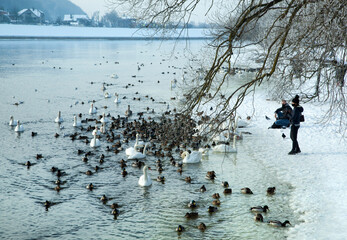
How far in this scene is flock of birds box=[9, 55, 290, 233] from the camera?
9.46 metres

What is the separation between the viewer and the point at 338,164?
11.7 meters

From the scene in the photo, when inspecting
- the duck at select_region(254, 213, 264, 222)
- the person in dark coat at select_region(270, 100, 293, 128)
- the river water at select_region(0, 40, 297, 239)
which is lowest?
the river water at select_region(0, 40, 297, 239)

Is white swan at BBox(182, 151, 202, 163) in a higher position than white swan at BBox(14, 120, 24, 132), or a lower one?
higher

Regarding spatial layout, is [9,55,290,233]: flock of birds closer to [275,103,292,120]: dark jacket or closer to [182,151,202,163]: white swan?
[182,151,202,163]: white swan

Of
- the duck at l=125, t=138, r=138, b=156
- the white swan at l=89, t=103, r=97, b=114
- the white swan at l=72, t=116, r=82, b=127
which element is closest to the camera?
the duck at l=125, t=138, r=138, b=156

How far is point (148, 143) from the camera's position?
47.2 feet

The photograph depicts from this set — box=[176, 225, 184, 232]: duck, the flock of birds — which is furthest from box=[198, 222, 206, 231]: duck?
box=[176, 225, 184, 232]: duck

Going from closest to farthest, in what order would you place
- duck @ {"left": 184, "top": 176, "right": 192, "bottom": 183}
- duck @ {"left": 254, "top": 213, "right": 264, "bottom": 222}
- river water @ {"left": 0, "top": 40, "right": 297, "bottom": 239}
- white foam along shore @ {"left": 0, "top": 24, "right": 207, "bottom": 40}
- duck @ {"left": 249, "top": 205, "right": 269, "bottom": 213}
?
river water @ {"left": 0, "top": 40, "right": 297, "bottom": 239} → duck @ {"left": 254, "top": 213, "right": 264, "bottom": 222} → duck @ {"left": 249, "top": 205, "right": 269, "bottom": 213} → duck @ {"left": 184, "top": 176, "right": 192, "bottom": 183} → white foam along shore @ {"left": 0, "top": 24, "right": 207, "bottom": 40}

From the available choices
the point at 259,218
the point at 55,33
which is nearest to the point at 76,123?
the point at 259,218

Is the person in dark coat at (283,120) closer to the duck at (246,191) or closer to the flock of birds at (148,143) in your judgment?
the flock of birds at (148,143)

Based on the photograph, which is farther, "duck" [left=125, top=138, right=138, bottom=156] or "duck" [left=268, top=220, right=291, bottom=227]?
"duck" [left=125, top=138, right=138, bottom=156]

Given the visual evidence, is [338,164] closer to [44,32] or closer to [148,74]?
[148,74]

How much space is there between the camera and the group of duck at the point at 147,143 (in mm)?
9839

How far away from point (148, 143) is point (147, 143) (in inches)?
21.9
